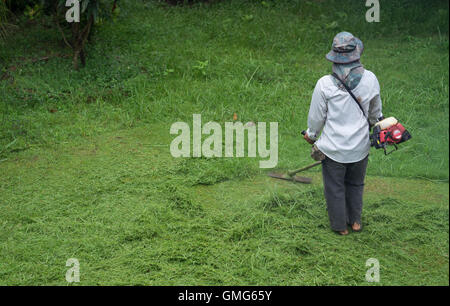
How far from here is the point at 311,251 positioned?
3777 mm

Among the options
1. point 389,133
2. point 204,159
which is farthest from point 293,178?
point 389,133

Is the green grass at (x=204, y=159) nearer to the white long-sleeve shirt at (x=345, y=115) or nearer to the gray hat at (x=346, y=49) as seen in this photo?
the white long-sleeve shirt at (x=345, y=115)

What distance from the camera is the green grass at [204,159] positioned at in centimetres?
370

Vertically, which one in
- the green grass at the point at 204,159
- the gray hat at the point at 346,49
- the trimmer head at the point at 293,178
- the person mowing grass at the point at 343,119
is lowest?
the trimmer head at the point at 293,178

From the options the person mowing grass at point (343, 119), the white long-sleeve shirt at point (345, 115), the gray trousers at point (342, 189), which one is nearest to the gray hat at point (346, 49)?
the person mowing grass at point (343, 119)

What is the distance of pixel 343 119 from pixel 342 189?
55 centimetres

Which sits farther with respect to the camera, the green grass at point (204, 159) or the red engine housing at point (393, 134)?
the green grass at point (204, 159)

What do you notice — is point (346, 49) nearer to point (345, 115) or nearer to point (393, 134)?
point (345, 115)

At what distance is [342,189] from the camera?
3.85 metres

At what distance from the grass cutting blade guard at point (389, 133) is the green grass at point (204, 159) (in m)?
0.28

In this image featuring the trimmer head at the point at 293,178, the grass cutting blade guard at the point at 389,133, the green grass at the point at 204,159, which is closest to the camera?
the grass cutting blade guard at the point at 389,133

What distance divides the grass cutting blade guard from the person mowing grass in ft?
0.63

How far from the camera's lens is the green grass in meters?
3.70

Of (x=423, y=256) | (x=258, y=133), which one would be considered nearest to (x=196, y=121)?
(x=258, y=133)
